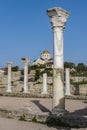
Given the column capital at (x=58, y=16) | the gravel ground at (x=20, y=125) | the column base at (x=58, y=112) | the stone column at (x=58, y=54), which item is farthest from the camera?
the column capital at (x=58, y=16)

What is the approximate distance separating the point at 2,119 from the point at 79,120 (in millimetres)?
3744

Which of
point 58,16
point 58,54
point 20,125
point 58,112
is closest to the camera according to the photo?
point 20,125

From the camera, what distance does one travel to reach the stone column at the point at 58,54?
497 inches

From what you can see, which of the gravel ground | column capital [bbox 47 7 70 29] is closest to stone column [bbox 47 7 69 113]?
column capital [bbox 47 7 70 29]

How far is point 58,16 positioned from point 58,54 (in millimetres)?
1394

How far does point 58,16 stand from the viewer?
12.8 m

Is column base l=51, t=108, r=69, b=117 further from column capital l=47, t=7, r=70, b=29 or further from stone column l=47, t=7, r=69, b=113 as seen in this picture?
column capital l=47, t=7, r=70, b=29

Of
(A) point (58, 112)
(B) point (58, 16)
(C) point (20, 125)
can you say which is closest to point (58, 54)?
(B) point (58, 16)

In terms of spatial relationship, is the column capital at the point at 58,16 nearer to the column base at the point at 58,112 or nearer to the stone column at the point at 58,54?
the stone column at the point at 58,54

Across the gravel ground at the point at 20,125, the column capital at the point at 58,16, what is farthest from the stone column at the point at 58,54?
the gravel ground at the point at 20,125

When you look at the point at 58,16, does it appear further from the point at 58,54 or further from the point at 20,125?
the point at 20,125

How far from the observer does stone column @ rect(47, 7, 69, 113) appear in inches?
497

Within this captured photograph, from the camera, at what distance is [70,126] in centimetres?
1154

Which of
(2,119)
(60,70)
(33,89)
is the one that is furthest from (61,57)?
(33,89)
